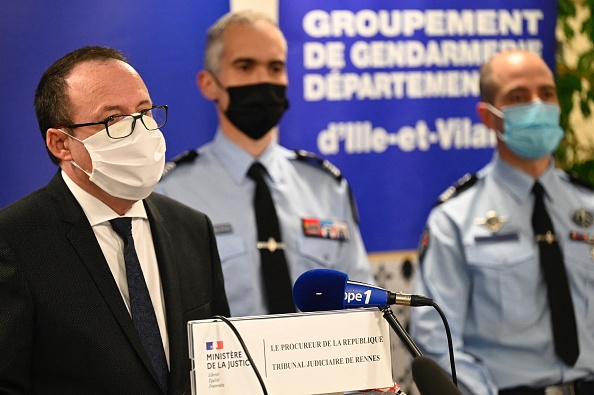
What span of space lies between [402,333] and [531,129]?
7.57ft

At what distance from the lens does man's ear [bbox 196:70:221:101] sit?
154 inches

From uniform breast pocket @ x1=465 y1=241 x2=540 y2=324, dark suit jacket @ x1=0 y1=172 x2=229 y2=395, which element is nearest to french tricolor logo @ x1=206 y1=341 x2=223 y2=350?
dark suit jacket @ x1=0 y1=172 x2=229 y2=395

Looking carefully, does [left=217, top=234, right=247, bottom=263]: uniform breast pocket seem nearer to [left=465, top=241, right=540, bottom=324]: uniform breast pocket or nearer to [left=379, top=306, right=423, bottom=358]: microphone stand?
[left=465, top=241, right=540, bottom=324]: uniform breast pocket

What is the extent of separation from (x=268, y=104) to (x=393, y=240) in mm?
1237

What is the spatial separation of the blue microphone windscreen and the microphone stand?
0.10 m

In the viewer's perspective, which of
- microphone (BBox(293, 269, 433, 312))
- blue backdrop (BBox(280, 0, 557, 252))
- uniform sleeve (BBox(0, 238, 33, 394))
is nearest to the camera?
microphone (BBox(293, 269, 433, 312))

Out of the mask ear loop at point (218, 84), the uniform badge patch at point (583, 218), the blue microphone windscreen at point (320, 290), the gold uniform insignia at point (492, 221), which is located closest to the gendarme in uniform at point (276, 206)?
the mask ear loop at point (218, 84)

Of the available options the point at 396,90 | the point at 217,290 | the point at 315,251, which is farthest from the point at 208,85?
the point at 217,290

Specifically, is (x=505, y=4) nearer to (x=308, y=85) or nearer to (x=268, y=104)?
(x=308, y=85)

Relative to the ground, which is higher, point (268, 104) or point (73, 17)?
point (73, 17)

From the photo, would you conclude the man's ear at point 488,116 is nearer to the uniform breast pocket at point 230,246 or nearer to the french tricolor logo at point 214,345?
the uniform breast pocket at point 230,246

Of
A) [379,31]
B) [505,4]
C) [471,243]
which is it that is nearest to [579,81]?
[505,4]

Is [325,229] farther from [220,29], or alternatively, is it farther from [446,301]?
[220,29]

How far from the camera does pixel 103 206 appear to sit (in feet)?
8.30
